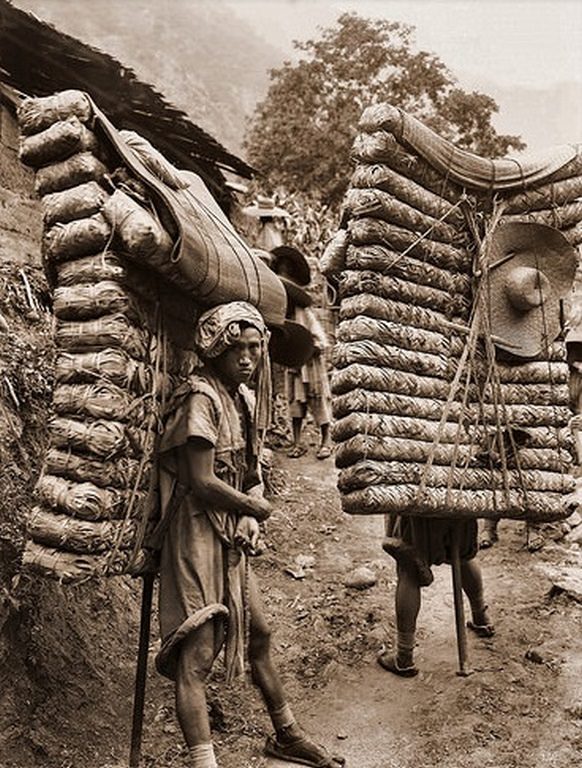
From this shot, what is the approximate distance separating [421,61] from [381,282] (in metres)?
18.1

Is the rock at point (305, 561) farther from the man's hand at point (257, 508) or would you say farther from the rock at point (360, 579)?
the man's hand at point (257, 508)

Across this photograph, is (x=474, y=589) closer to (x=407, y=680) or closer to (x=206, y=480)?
(x=407, y=680)

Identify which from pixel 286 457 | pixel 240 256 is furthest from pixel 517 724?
pixel 286 457

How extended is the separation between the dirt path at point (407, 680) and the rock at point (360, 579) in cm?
7

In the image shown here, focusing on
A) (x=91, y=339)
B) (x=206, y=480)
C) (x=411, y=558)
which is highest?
(x=91, y=339)

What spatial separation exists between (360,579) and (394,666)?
4.23 ft

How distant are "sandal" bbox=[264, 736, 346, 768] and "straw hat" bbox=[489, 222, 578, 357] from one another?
2578 millimetres

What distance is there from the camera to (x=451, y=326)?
17.0ft

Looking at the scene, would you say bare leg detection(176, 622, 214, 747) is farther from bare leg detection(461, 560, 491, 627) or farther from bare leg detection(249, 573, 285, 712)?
bare leg detection(461, 560, 491, 627)

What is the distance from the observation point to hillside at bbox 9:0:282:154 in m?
46.3

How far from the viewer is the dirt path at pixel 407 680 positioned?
458 cm

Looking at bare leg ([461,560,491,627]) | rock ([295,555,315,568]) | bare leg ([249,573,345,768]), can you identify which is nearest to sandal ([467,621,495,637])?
bare leg ([461,560,491,627])

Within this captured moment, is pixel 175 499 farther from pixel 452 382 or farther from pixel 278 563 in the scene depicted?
pixel 278 563

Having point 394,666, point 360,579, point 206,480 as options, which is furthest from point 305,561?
point 206,480
